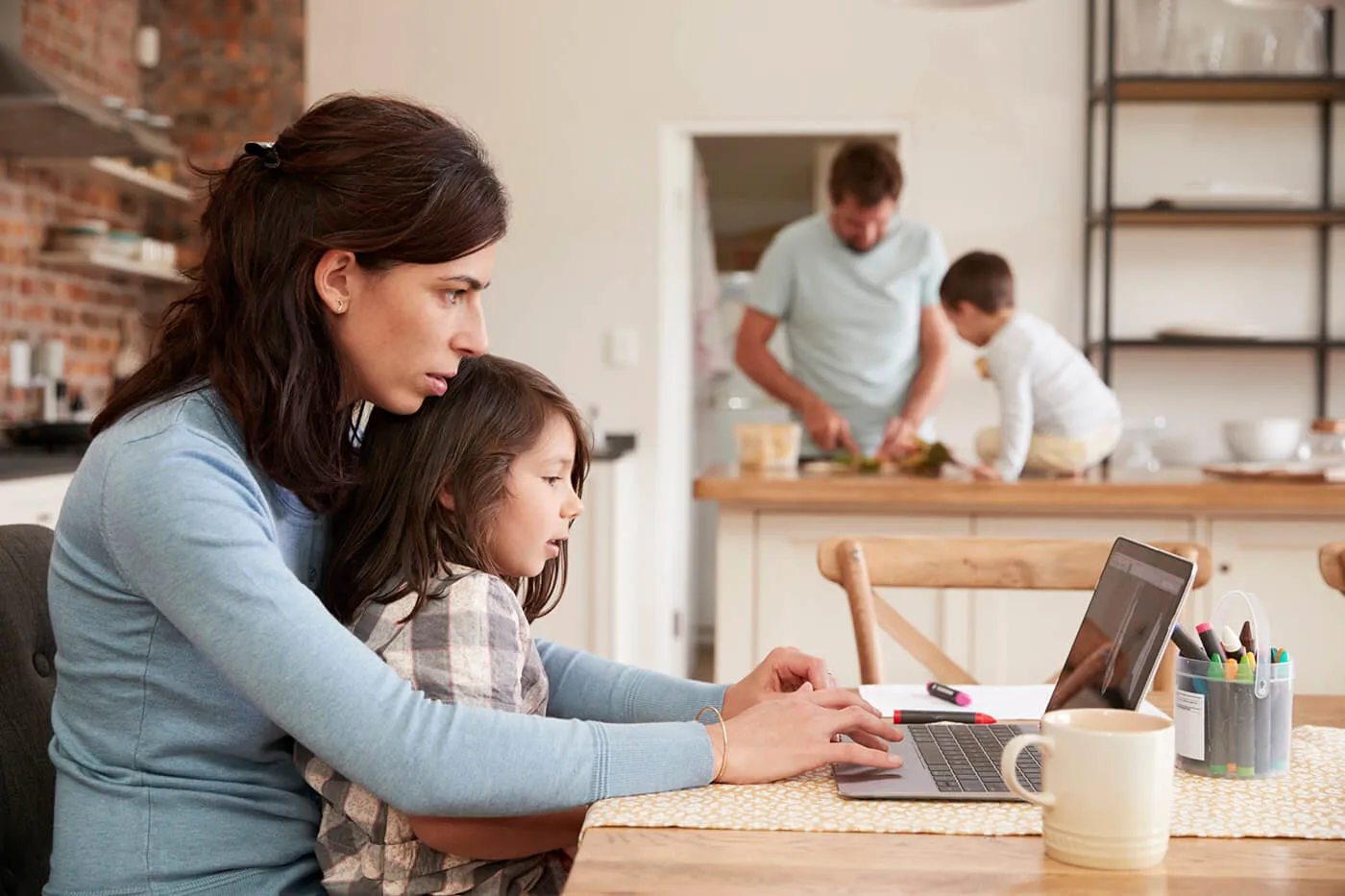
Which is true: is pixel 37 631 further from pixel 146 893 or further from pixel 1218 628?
pixel 1218 628

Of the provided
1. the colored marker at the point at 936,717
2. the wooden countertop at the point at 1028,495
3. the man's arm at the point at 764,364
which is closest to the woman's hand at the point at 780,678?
the colored marker at the point at 936,717

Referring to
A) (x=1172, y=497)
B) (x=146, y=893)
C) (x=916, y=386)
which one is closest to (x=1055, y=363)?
(x=1172, y=497)

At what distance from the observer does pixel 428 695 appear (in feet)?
3.56

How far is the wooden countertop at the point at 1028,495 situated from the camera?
271 cm

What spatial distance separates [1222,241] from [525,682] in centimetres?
403

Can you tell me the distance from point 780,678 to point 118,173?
12.7 ft

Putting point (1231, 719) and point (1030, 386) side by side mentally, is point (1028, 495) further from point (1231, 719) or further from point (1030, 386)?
point (1231, 719)

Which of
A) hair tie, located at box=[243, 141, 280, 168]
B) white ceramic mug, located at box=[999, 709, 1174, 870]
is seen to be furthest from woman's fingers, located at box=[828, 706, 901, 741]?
hair tie, located at box=[243, 141, 280, 168]

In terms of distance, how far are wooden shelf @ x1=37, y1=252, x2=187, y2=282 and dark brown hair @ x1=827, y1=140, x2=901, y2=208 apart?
203 centimetres

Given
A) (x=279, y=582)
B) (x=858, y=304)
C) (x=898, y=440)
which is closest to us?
(x=279, y=582)

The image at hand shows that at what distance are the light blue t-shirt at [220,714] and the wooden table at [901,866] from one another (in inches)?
4.0

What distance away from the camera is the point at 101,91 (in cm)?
486

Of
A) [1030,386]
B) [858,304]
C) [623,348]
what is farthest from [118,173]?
[1030,386]

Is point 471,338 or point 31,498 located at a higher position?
point 471,338
